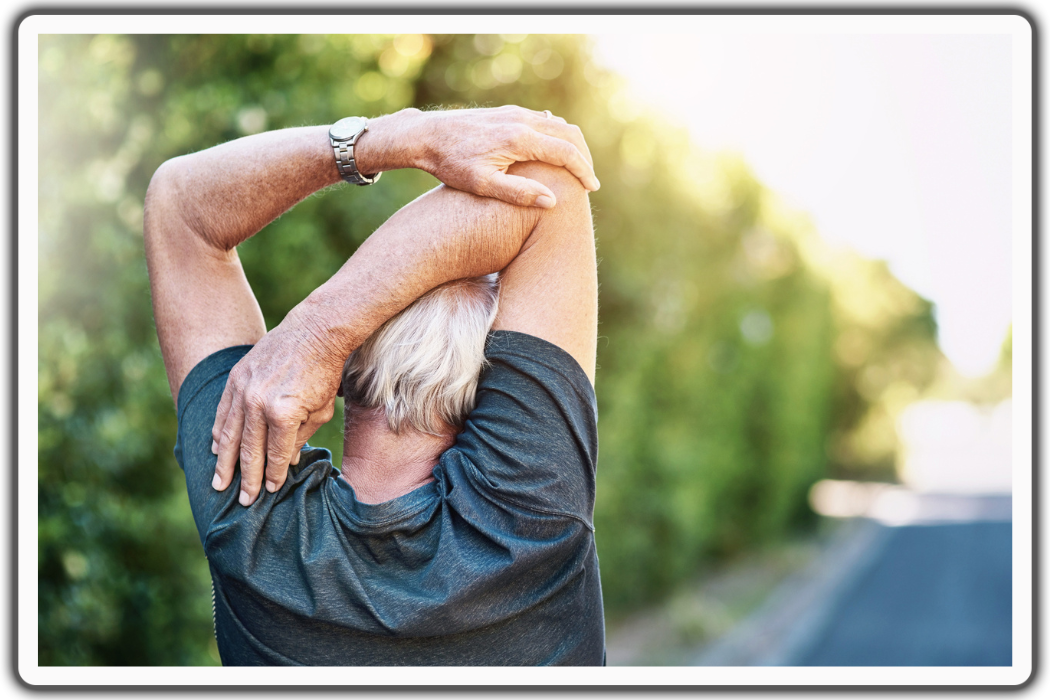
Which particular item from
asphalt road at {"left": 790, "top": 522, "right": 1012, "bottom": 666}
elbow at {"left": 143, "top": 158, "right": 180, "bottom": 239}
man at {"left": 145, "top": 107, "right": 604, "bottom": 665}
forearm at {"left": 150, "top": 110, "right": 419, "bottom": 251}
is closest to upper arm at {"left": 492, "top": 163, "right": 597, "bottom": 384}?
man at {"left": 145, "top": 107, "right": 604, "bottom": 665}

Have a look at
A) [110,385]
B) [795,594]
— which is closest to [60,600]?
[110,385]

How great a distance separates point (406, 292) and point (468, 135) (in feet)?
0.89

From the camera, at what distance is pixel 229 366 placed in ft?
4.42

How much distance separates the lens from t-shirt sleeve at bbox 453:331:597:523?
4.00 ft

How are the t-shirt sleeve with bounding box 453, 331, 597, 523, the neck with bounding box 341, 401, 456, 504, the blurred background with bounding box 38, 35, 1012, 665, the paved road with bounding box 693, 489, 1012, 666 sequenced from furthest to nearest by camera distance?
the paved road with bounding box 693, 489, 1012, 666
the blurred background with bounding box 38, 35, 1012, 665
the neck with bounding box 341, 401, 456, 504
the t-shirt sleeve with bounding box 453, 331, 597, 523

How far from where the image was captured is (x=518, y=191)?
4.06 ft

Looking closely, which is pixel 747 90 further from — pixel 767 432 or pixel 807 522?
pixel 807 522

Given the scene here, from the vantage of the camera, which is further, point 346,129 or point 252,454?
point 346,129

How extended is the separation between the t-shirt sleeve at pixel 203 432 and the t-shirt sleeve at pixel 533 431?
16.2 inches

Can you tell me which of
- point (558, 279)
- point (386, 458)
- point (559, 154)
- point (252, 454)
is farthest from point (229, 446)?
point (559, 154)

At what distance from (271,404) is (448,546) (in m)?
0.35

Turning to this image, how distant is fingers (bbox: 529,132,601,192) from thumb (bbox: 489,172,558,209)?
0.05 meters

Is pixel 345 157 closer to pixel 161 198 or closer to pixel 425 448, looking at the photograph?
pixel 161 198

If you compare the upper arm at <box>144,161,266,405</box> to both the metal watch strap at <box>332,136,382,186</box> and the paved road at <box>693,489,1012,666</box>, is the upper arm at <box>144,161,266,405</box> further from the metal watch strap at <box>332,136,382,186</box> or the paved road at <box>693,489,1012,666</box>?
the paved road at <box>693,489,1012,666</box>
